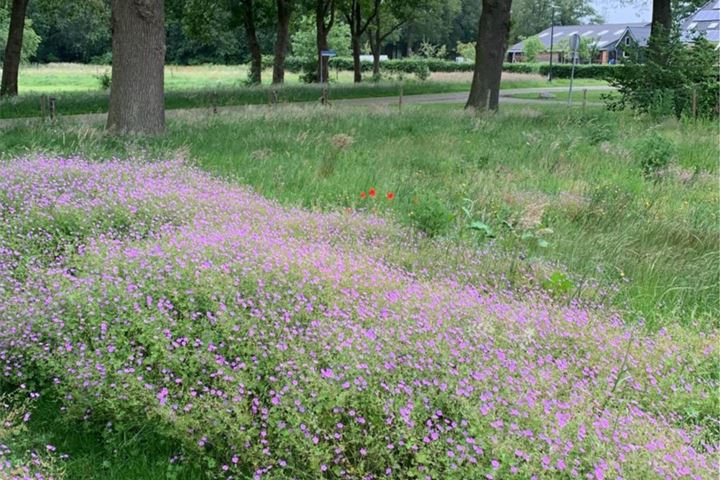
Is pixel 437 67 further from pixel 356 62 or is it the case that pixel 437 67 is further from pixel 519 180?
pixel 519 180

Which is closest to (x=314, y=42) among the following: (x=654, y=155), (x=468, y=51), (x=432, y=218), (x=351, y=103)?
(x=468, y=51)

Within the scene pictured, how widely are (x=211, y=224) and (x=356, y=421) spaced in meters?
2.73

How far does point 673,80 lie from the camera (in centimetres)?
1784

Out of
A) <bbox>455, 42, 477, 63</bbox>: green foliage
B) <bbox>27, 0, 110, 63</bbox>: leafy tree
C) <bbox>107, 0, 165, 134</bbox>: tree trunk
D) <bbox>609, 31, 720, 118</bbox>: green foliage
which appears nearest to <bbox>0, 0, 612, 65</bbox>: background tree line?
<bbox>27, 0, 110, 63</bbox>: leafy tree

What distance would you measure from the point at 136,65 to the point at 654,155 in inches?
330

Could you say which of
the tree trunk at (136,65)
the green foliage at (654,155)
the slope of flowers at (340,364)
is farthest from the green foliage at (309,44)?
the slope of flowers at (340,364)

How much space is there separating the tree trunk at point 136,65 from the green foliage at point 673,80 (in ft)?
40.6

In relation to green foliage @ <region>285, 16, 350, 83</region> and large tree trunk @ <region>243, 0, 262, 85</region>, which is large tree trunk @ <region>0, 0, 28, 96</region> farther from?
green foliage @ <region>285, 16, 350, 83</region>

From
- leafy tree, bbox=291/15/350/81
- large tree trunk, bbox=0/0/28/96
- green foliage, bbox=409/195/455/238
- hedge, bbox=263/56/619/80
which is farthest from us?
leafy tree, bbox=291/15/350/81

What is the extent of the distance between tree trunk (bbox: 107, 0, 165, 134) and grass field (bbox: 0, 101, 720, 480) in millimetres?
4132

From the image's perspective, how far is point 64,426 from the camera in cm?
329

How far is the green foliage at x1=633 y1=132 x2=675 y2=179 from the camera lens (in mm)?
9445

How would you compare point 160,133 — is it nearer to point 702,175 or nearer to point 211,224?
point 211,224

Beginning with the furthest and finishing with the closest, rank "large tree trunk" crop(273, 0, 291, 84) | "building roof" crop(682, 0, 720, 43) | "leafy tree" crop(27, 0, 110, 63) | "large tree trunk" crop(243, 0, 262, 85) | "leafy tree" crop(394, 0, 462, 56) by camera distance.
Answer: "leafy tree" crop(394, 0, 462, 56), "leafy tree" crop(27, 0, 110, 63), "large tree trunk" crop(243, 0, 262, 85), "building roof" crop(682, 0, 720, 43), "large tree trunk" crop(273, 0, 291, 84)
